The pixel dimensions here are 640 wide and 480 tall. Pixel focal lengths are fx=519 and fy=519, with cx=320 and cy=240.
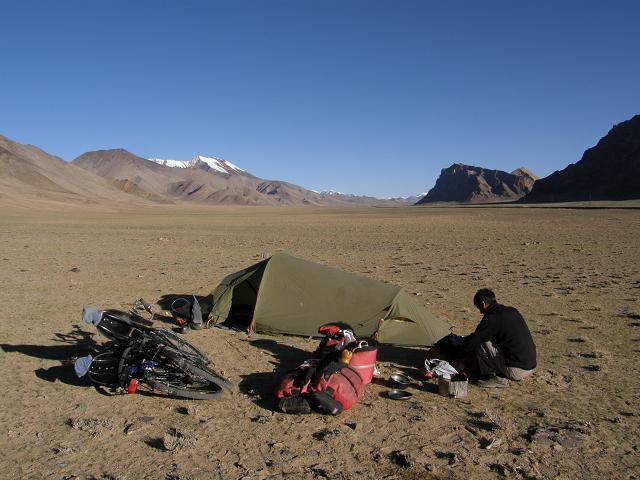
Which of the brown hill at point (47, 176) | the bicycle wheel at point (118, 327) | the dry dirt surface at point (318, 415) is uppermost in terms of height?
the brown hill at point (47, 176)

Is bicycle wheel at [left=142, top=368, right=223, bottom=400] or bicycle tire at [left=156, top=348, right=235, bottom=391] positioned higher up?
bicycle tire at [left=156, top=348, right=235, bottom=391]

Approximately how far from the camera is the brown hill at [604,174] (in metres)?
128

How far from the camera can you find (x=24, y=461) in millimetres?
4863

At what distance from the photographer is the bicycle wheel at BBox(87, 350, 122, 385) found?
6.48 meters

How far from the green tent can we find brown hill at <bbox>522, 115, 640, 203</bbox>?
12836 cm

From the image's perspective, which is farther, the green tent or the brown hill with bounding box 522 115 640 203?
the brown hill with bounding box 522 115 640 203

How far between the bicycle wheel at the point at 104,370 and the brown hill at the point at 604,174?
435 feet

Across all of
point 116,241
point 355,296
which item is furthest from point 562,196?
point 355,296

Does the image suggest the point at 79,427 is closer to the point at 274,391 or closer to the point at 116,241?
the point at 274,391

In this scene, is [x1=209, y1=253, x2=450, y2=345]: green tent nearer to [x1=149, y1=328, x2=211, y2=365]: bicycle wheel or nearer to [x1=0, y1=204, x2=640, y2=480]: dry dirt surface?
[x1=0, y1=204, x2=640, y2=480]: dry dirt surface

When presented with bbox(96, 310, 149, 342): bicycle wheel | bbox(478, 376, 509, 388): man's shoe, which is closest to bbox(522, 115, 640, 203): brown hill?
bbox(478, 376, 509, 388): man's shoe

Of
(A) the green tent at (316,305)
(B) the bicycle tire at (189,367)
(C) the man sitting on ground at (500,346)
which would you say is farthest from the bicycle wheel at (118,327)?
(C) the man sitting on ground at (500,346)

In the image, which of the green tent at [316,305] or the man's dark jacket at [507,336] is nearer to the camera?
the man's dark jacket at [507,336]

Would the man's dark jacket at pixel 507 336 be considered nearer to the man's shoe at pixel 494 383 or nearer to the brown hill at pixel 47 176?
the man's shoe at pixel 494 383
